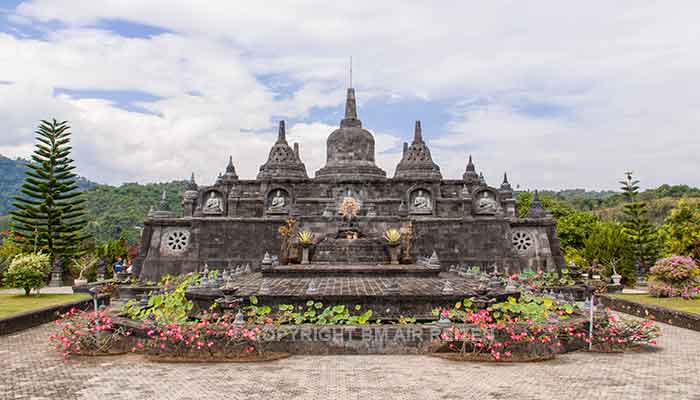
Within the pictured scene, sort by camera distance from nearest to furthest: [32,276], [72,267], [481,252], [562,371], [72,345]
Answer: [562,371] → [72,345] → [32,276] → [481,252] → [72,267]

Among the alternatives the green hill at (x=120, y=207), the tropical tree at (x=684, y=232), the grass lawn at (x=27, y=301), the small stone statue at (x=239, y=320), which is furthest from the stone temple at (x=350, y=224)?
the green hill at (x=120, y=207)

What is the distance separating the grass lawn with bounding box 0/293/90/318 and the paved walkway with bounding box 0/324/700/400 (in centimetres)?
682

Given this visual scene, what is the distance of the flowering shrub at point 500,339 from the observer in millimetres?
10172

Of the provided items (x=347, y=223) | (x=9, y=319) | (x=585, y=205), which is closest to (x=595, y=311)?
(x=347, y=223)

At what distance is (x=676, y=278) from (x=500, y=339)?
12.4 metres

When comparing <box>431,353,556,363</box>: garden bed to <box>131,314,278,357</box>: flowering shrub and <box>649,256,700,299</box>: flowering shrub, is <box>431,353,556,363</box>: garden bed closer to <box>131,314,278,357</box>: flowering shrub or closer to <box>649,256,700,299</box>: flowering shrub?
<box>131,314,278,357</box>: flowering shrub

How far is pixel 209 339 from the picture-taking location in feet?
33.7

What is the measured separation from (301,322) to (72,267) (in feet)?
75.6

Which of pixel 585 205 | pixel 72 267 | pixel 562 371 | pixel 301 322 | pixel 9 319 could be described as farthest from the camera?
pixel 585 205

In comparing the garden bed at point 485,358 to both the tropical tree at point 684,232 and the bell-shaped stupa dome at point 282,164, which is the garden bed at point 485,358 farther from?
the bell-shaped stupa dome at point 282,164

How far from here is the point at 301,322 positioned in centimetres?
1174

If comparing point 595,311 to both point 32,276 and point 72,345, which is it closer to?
point 72,345

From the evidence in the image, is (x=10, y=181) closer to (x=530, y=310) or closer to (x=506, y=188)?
(x=506, y=188)

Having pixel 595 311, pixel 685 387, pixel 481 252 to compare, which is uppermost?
pixel 481 252
